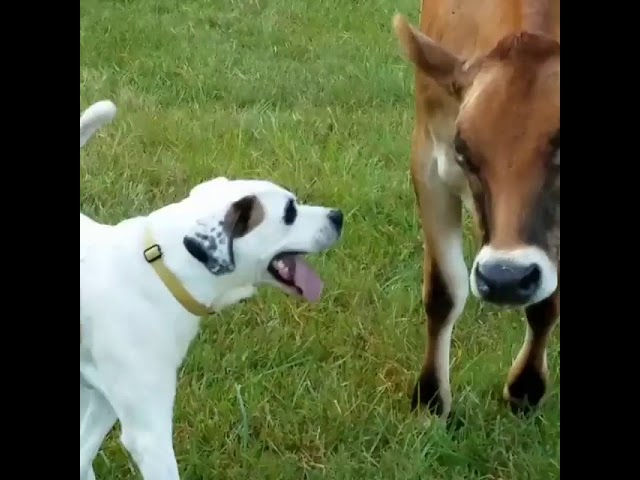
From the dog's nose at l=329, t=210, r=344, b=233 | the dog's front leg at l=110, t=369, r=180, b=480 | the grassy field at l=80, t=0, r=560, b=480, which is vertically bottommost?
the grassy field at l=80, t=0, r=560, b=480

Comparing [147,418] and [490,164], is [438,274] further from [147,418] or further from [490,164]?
[147,418]

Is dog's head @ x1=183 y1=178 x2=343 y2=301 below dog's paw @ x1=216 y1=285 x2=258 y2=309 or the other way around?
the other way around

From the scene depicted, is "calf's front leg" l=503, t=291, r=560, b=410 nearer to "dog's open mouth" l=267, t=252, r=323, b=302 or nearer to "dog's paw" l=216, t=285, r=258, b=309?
"dog's open mouth" l=267, t=252, r=323, b=302

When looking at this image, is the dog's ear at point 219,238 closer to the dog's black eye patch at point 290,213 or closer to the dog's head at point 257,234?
the dog's head at point 257,234

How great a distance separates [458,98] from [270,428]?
1.16 meters

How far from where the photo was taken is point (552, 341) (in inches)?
167

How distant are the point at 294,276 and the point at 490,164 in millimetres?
612

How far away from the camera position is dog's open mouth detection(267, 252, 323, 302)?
10.2 ft

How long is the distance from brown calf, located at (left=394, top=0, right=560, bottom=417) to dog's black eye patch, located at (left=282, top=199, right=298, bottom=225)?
0.45 meters

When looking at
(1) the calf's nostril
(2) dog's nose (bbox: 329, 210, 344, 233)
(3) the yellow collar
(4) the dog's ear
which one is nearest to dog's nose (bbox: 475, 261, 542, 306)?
(1) the calf's nostril

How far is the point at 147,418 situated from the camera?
292 cm

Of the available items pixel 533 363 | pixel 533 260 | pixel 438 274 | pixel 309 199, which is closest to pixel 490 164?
pixel 533 260

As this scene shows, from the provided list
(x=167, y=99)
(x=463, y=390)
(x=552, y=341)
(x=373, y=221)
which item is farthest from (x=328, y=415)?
(x=167, y=99)
